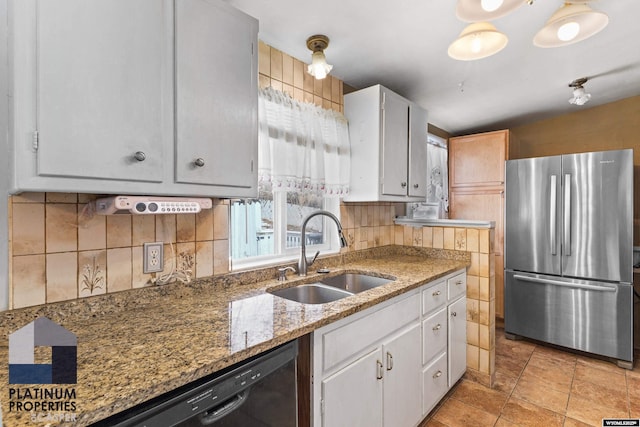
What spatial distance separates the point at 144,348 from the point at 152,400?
198 mm

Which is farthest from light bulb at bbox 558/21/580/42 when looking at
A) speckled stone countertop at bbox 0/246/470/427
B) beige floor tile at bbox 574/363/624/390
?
beige floor tile at bbox 574/363/624/390

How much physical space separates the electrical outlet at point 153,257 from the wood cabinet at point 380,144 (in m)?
1.31

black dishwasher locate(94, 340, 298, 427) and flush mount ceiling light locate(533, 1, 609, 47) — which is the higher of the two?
flush mount ceiling light locate(533, 1, 609, 47)

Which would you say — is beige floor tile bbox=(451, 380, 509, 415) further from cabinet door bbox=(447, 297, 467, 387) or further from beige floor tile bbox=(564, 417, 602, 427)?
beige floor tile bbox=(564, 417, 602, 427)

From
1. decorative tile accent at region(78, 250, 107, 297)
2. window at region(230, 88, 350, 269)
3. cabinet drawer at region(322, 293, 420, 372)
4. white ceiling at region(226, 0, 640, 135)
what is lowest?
cabinet drawer at region(322, 293, 420, 372)

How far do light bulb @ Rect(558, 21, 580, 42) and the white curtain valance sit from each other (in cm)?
125

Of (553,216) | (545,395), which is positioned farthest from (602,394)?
(553,216)

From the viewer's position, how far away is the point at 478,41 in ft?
5.01

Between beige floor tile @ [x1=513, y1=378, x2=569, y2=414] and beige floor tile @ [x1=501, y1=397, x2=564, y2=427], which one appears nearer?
beige floor tile @ [x1=501, y1=397, x2=564, y2=427]

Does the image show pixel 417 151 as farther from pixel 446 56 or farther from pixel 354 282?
pixel 354 282

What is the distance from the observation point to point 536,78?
2611 mm

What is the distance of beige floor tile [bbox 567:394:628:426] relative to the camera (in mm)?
1924

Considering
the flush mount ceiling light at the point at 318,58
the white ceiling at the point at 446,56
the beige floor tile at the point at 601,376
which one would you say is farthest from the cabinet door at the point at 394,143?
the beige floor tile at the point at 601,376

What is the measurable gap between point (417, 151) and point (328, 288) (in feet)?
4.48
